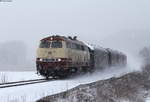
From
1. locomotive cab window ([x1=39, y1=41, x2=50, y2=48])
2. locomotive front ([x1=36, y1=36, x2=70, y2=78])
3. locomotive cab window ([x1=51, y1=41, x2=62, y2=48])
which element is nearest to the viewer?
locomotive front ([x1=36, y1=36, x2=70, y2=78])

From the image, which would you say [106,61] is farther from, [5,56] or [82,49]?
[5,56]

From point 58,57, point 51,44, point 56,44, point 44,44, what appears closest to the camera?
point 58,57

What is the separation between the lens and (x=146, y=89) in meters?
25.9

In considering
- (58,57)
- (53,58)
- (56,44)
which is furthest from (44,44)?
(58,57)

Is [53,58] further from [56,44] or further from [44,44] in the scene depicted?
[44,44]

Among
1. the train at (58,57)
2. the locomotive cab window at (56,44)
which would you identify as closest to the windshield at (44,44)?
the train at (58,57)

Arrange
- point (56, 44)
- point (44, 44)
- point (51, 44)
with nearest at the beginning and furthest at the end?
1. point (56, 44)
2. point (51, 44)
3. point (44, 44)

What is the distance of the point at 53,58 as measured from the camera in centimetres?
2655

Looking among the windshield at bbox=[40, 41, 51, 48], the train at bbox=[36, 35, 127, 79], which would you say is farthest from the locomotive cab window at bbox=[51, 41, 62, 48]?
the windshield at bbox=[40, 41, 51, 48]

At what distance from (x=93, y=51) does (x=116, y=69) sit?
13382mm

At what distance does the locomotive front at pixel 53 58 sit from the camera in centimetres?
2622

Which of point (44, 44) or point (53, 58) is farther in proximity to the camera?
point (44, 44)

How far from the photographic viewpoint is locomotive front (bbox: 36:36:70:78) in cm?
2622

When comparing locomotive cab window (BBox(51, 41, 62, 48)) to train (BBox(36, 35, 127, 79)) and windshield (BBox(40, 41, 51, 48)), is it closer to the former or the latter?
train (BBox(36, 35, 127, 79))
